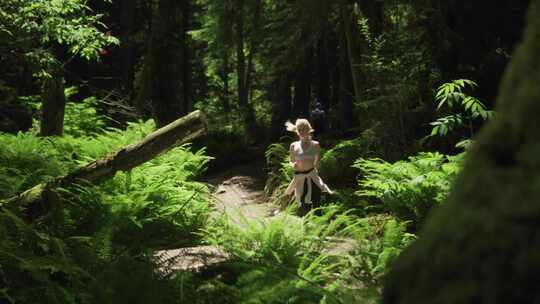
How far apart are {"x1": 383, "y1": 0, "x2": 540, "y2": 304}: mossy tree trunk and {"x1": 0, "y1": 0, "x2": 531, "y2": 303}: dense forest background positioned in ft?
0.34

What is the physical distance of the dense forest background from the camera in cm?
421

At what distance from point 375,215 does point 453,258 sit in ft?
23.4

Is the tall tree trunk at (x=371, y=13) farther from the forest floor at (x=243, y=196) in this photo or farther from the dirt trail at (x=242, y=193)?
the dirt trail at (x=242, y=193)

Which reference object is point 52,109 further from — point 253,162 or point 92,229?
point 253,162

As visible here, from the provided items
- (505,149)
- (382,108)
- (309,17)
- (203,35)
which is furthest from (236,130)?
(505,149)

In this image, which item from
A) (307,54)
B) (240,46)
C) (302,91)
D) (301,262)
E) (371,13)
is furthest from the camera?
(240,46)

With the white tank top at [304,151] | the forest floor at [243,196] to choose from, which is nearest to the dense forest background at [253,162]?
the forest floor at [243,196]

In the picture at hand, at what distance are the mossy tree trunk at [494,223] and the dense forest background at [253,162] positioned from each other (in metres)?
0.11

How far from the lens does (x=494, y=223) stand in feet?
3.61

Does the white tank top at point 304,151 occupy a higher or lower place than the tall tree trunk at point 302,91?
lower

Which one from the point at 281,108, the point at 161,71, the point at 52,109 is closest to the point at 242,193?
the point at 52,109

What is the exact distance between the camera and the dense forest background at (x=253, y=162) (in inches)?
166

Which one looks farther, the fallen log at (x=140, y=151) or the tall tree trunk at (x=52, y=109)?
the tall tree trunk at (x=52, y=109)

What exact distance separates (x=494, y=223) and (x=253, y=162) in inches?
660
